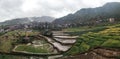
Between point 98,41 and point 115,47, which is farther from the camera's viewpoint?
point 98,41

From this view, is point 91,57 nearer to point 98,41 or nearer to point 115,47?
point 115,47

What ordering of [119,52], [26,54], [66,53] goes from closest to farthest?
[119,52] → [66,53] → [26,54]

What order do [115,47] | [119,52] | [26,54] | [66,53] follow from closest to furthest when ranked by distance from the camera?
1. [119,52]
2. [115,47]
3. [66,53]
4. [26,54]

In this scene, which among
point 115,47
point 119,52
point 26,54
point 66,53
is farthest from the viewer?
point 26,54

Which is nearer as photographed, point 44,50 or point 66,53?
point 66,53

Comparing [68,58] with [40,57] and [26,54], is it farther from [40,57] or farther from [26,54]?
[26,54]

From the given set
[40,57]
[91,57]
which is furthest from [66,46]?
[91,57]

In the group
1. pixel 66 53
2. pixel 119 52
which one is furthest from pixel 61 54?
pixel 119 52
